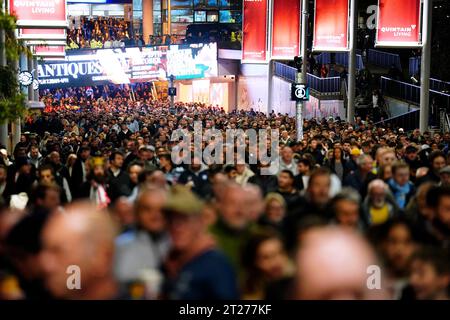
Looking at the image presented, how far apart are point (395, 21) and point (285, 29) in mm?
7165

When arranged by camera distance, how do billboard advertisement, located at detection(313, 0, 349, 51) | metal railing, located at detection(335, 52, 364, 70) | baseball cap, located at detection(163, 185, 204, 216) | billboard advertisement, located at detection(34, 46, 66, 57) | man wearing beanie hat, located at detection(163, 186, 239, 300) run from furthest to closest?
metal railing, located at detection(335, 52, 364, 70) → billboard advertisement, located at detection(34, 46, 66, 57) → billboard advertisement, located at detection(313, 0, 349, 51) → baseball cap, located at detection(163, 185, 204, 216) → man wearing beanie hat, located at detection(163, 186, 239, 300)

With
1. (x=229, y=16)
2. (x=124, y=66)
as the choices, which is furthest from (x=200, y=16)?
(x=124, y=66)

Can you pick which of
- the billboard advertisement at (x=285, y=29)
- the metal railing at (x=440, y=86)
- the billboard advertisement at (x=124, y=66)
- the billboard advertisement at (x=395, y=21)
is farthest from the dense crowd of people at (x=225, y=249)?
the billboard advertisement at (x=124, y=66)

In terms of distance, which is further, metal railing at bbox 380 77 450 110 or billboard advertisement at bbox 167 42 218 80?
billboard advertisement at bbox 167 42 218 80

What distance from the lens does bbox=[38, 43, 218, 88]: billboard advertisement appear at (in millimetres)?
47000

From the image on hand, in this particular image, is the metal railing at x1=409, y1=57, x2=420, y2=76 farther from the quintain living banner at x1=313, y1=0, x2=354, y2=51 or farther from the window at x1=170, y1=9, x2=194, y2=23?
the window at x1=170, y1=9, x2=194, y2=23

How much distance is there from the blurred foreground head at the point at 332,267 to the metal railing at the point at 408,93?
1270 inches

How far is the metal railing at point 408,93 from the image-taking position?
37938mm

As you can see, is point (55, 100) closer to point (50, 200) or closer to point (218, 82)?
point (218, 82)

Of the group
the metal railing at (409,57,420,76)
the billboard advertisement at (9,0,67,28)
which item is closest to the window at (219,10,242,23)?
the metal railing at (409,57,420,76)

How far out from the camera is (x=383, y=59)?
52.2 metres

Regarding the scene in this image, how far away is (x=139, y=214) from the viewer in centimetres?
664

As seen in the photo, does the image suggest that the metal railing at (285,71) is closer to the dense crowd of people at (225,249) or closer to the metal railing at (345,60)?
the metal railing at (345,60)

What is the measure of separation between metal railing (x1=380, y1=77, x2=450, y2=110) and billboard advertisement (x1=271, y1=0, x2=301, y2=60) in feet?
23.8
